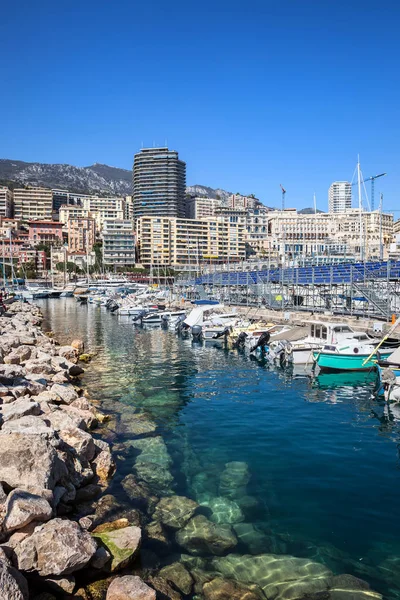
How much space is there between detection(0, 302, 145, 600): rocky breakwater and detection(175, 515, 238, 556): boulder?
1201 millimetres

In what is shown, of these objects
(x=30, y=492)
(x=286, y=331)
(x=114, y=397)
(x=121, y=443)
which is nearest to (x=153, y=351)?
(x=286, y=331)

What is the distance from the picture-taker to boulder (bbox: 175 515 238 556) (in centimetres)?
980

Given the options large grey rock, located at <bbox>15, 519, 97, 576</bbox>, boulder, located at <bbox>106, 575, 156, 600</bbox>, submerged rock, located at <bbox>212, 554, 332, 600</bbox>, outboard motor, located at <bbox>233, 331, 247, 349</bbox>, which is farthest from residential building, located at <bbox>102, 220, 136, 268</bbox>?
boulder, located at <bbox>106, 575, 156, 600</bbox>

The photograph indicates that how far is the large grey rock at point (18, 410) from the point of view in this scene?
45.6ft

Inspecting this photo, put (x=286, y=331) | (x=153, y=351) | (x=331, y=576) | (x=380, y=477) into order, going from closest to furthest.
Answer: (x=331, y=576)
(x=380, y=477)
(x=286, y=331)
(x=153, y=351)

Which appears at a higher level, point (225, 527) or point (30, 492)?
point (30, 492)

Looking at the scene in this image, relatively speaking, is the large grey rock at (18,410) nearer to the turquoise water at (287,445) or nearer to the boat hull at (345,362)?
the turquoise water at (287,445)

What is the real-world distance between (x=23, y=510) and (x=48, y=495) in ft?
4.15

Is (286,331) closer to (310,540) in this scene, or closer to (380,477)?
(380,477)

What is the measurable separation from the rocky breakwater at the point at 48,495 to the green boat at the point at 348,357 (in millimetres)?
14085

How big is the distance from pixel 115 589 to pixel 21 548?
5.66ft

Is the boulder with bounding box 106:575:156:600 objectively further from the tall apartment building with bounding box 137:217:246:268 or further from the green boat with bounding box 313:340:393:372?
the tall apartment building with bounding box 137:217:246:268

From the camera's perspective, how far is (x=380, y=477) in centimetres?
1355

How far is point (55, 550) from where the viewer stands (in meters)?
8.11
